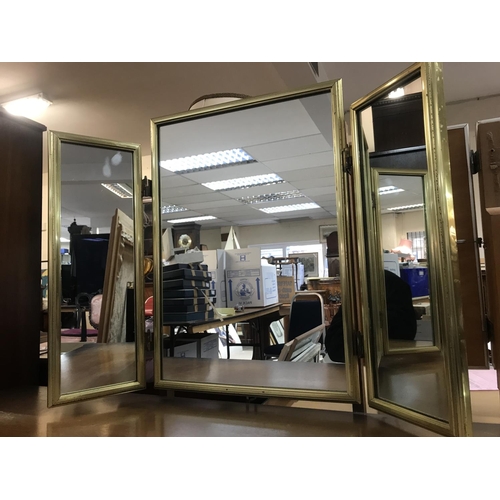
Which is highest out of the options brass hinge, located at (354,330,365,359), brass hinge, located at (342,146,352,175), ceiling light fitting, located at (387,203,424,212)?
brass hinge, located at (342,146,352,175)

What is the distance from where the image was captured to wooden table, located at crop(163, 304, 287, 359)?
38.2 inches

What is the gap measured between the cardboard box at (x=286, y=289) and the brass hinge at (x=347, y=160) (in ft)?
1.73

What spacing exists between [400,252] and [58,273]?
0.68 meters

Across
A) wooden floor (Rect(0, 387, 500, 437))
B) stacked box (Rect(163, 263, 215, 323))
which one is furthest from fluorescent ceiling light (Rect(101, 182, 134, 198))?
wooden floor (Rect(0, 387, 500, 437))

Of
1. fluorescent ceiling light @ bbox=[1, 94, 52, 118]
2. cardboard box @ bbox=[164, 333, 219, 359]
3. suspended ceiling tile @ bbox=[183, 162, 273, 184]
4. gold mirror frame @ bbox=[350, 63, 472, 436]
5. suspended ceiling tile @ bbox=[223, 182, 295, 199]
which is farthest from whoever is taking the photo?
suspended ceiling tile @ bbox=[223, 182, 295, 199]

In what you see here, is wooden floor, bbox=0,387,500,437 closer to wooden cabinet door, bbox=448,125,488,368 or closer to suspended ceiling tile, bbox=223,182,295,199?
wooden cabinet door, bbox=448,125,488,368

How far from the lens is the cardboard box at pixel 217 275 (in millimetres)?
1047

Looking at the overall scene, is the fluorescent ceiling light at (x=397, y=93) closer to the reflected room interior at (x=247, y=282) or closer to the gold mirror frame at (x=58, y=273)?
the reflected room interior at (x=247, y=282)

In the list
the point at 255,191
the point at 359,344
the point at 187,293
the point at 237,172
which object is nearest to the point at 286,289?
the point at 187,293

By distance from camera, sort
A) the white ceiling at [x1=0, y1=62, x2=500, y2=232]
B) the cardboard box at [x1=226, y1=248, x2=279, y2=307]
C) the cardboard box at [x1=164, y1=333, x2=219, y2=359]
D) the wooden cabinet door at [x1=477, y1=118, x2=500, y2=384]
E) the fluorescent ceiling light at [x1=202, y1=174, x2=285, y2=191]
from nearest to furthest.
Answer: the wooden cabinet door at [x1=477, y1=118, x2=500, y2=384] < the cardboard box at [x1=164, y1=333, x2=219, y2=359] < the cardboard box at [x1=226, y1=248, x2=279, y2=307] < the white ceiling at [x1=0, y1=62, x2=500, y2=232] < the fluorescent ceiling light at [x1=202, y1=174, x2=285, y2=191]

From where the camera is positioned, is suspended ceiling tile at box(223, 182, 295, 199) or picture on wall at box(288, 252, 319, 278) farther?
suspended ceiling tile at box(223, 182, 295, 199)
